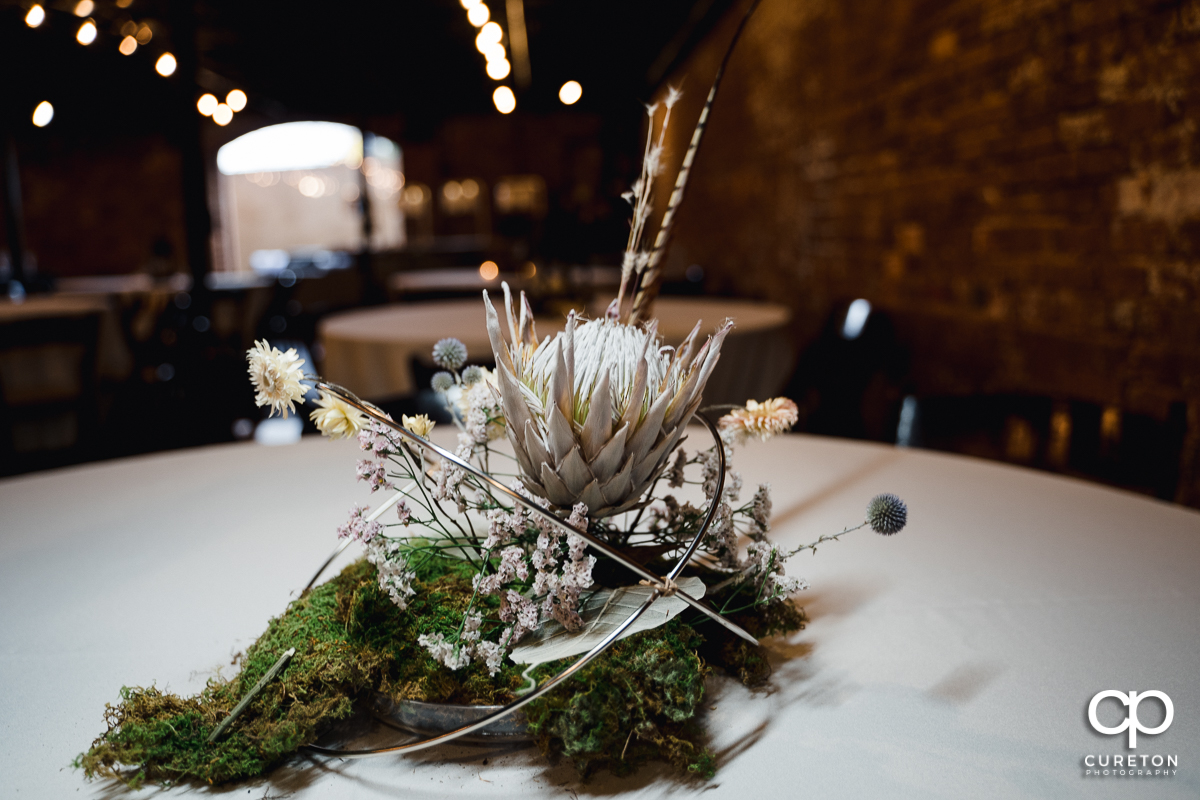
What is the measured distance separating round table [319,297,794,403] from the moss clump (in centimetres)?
187

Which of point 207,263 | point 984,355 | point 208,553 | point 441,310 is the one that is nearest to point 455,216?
point 207,263

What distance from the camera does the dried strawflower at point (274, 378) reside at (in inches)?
22.3

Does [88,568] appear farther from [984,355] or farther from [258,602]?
[984,355]

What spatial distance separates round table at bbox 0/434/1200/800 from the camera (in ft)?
1.80

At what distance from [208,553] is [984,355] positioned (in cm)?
290

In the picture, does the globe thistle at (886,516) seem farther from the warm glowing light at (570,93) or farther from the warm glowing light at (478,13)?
the warm glowing light at (478,13)

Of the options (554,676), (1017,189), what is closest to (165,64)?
(1017,189)

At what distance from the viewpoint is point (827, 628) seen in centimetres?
78

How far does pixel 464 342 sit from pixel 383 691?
2012mm

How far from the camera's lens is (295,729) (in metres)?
0.53

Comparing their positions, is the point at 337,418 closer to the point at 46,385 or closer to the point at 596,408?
the point at 596,408

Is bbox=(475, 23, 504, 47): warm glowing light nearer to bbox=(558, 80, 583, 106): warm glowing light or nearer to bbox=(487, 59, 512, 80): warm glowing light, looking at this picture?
bbox=(487, 59, 512, 80): warm glowing light

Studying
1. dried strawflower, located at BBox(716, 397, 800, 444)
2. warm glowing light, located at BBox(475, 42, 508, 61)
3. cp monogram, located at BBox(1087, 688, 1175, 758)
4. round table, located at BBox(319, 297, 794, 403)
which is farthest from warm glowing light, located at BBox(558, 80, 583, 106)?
cp monogram, located at BBox(1087, 688, 1175, 758)

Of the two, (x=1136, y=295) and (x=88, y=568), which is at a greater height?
(x=1136, y=295)
